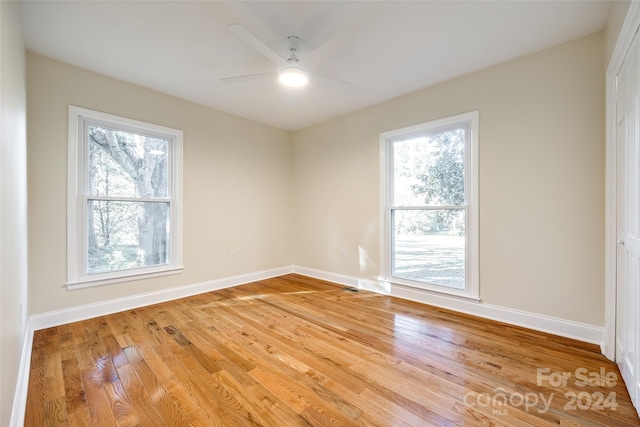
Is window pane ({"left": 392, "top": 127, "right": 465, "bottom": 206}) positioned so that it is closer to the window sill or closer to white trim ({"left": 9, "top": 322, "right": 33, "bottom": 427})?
the window sill

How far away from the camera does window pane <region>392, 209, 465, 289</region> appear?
3059 mm

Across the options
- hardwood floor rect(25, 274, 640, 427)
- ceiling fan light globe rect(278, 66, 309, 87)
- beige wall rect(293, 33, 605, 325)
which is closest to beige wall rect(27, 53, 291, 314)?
hardwood floor rect(25, 274, 640, 427)

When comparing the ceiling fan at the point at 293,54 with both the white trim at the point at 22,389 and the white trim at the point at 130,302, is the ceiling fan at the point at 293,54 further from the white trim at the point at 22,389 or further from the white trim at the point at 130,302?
the white trim at the point at 130,302

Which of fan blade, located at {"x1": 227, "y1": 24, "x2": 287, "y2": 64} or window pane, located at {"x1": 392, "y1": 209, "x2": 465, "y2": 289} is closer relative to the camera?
fan blade, located at {"x1": 227, "y1": 24, "x2": 287, "y2": 64}

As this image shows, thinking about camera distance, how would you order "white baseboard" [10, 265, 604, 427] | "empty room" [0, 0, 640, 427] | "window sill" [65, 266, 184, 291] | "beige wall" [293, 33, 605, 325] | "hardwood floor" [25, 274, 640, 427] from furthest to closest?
"window sill" [65, 266, 184, 291]
"beige wall" [293, 33, 605, 325]
"white baseboard" [10, 265, 604, 427]
"empty room" [0, 0, 640, 427]
"hardwood floor" [25, 274, 640, 427]

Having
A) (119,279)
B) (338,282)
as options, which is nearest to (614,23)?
(338,282)

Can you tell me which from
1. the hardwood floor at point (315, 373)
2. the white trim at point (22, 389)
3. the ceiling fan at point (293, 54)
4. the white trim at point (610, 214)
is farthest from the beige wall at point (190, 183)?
the white trim at point (610, 214)

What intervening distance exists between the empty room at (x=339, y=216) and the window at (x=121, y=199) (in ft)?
0.07

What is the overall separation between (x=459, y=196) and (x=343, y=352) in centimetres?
207

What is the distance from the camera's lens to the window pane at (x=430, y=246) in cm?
306

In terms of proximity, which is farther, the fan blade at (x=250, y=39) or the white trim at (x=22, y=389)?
the fan blade at (x=250, y=39)

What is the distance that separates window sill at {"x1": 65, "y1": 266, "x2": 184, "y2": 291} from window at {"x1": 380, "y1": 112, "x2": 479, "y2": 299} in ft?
8.84

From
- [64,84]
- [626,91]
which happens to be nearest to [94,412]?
[64,84]

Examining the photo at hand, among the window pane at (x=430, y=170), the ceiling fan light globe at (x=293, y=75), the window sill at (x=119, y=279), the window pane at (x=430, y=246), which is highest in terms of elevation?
the ceiling fan light globe at (x=293, y=75)
